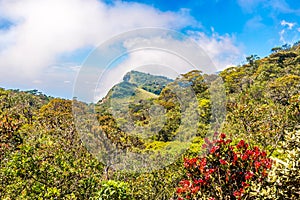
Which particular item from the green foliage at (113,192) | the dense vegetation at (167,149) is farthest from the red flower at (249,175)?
the green foliage at (113,192)

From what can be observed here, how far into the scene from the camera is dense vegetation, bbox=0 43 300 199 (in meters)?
4.98

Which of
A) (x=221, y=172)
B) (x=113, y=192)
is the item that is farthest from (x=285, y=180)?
(x=113, y=192)

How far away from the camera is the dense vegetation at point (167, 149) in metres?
4.98

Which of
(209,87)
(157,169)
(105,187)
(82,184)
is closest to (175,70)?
(105,187)

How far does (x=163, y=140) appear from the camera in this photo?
28.6 meters

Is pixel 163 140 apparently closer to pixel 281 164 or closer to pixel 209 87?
pixel 209 87

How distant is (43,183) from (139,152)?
542 inches

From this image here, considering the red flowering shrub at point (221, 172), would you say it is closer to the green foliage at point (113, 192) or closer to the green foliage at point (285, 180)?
the green foliage at point (285, 180)

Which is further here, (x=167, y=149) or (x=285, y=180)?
(x=167, y=149)

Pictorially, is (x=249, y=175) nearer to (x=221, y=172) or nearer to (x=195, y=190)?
(x=221, y=172)

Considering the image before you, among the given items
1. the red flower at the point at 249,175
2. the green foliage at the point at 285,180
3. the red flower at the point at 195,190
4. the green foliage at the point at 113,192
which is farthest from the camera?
the green foliage at the point at 113,192

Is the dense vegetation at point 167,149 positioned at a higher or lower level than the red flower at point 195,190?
higher

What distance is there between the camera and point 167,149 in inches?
900

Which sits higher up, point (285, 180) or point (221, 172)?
point (221, 172)
